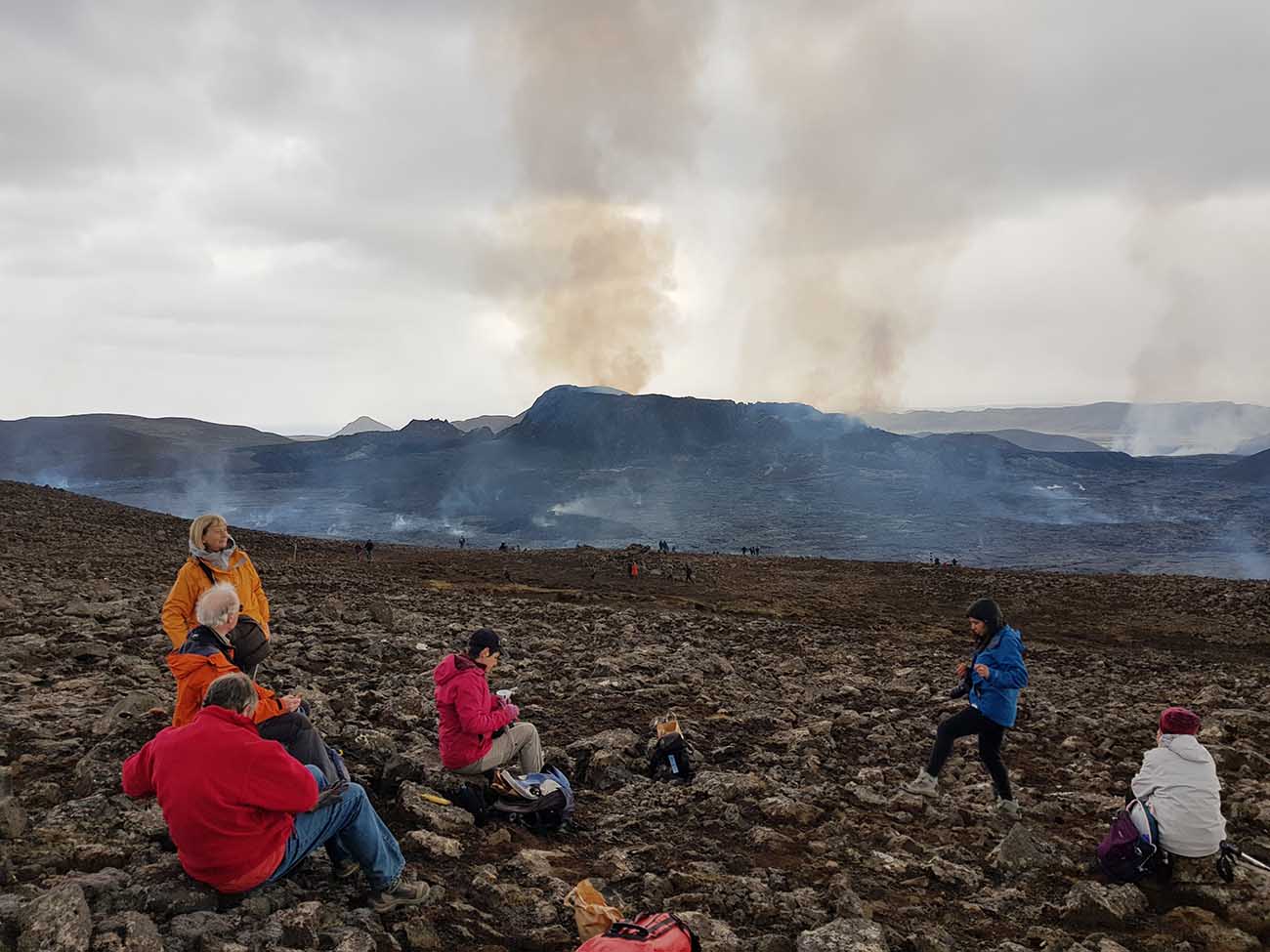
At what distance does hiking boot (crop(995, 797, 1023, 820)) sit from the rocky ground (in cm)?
12

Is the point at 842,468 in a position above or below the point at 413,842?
above

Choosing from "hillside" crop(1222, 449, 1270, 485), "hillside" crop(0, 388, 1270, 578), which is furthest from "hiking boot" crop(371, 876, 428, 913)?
"hillside" crop(1222, 449, 1270, 485)

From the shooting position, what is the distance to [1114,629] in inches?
809

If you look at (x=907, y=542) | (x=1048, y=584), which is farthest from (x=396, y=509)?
(x=1048, y=584)

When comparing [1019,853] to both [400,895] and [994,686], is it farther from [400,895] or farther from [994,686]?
[400,895]

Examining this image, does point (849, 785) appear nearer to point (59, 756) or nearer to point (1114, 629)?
point (59, 756)

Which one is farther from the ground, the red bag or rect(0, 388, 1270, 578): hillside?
rect(0, 388, 1270, 578): hillside

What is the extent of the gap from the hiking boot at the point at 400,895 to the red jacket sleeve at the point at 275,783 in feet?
2.50

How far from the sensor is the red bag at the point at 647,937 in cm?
336

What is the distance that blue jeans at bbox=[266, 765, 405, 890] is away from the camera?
13.1ft

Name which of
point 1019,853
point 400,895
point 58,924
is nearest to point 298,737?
point 400,895

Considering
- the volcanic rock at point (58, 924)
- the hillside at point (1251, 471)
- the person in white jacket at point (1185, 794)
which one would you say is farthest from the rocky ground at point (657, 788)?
the hillside at point (1251, 471)

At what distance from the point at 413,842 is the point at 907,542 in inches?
2408

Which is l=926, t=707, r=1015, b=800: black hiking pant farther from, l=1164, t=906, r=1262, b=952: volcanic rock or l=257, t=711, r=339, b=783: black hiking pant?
l=257, t=711, r=339, b=783: black hiking pant
